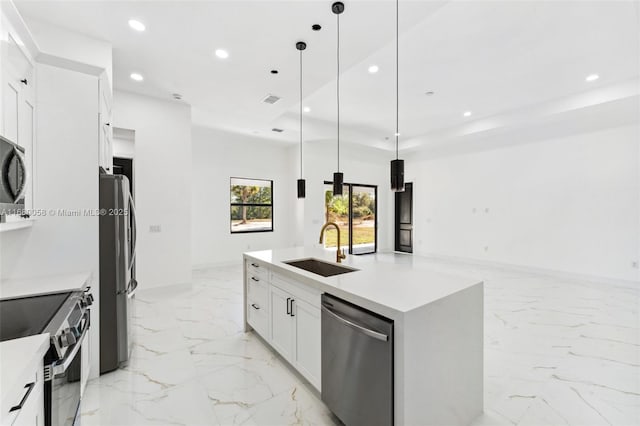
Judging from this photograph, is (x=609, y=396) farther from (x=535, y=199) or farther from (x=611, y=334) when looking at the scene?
(x=535, y=199)

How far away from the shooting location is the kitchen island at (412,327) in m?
Answer: 1.37

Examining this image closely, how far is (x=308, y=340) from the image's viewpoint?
205cm

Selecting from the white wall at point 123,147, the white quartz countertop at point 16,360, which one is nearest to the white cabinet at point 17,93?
the white quartz countertop at point 16,360

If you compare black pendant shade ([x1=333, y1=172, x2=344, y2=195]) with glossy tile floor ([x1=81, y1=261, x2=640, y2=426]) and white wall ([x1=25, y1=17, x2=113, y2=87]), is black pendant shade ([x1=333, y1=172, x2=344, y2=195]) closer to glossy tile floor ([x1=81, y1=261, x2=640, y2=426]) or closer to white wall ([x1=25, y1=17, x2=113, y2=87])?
glossy tile floor ([x1=81, y1=261, x2=640, y2=426])

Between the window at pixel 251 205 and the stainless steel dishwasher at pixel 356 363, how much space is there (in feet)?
17.7

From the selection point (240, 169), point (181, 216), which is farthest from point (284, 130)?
point (181, 216)

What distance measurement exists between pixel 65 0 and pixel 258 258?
275cm

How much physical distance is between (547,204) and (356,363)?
6.24 meters

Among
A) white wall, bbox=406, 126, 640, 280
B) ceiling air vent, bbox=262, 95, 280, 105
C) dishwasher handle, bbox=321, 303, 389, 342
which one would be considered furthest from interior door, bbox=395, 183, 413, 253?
dishwasher handle, bbox=321, 303, 389, 342

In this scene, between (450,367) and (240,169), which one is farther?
(240,169)

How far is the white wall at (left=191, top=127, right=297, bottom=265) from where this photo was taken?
6.22 meters

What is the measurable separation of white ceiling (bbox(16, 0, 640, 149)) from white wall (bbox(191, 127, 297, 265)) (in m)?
1.29

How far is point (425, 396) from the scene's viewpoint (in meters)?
1.44

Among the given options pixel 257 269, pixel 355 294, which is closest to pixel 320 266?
pixel 257 269
